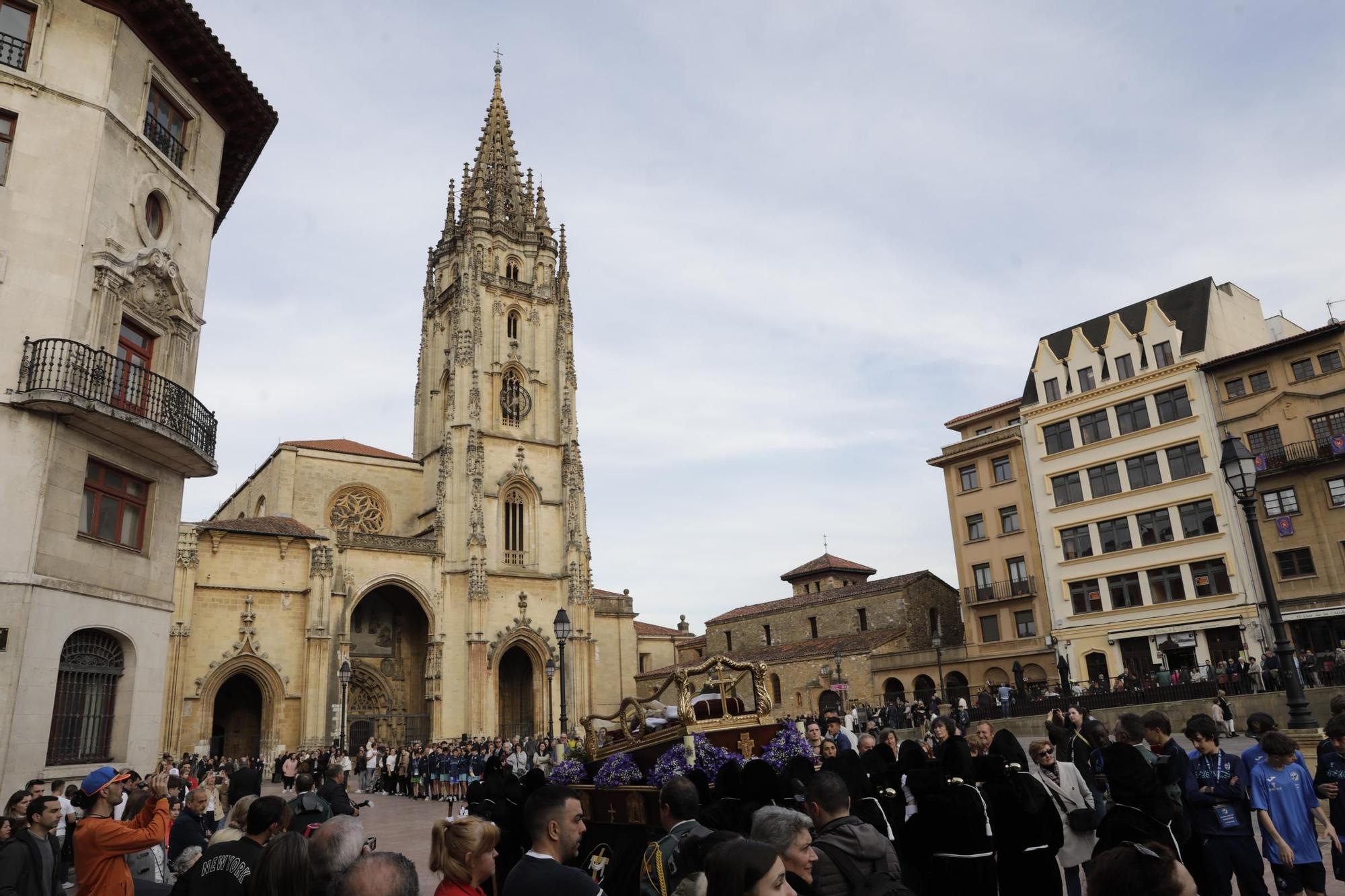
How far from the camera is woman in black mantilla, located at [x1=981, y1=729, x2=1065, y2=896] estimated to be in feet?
20.3

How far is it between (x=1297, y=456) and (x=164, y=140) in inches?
1367

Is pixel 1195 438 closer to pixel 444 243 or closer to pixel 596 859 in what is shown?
pixel 596 859

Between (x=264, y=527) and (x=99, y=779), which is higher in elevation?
(x=264, y=527)

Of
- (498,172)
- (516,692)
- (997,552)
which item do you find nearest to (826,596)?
(997,552)

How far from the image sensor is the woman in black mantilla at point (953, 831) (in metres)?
5.91

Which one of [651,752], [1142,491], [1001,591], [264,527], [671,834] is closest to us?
[671,834]

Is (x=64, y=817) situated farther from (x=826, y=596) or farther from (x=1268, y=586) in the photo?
(x=826, y=596)

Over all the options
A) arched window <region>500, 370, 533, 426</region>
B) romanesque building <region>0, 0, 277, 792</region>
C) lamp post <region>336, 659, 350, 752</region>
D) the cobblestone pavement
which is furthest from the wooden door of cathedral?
romanesque building <region>0, 0, 277, 792</region>

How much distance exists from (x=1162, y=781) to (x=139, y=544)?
16.3 metres

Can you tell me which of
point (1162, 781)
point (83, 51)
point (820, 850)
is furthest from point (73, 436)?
point (1162, 781)

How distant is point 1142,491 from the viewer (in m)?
34.1

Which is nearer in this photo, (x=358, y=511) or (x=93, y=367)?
(x=93, y=367)

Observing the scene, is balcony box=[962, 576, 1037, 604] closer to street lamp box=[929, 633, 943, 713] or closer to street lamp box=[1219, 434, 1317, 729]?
street lamp box=[929, 633, 943, 713]

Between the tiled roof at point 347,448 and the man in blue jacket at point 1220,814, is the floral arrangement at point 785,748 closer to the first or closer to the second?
the man in blue jacket at point 1220,814
